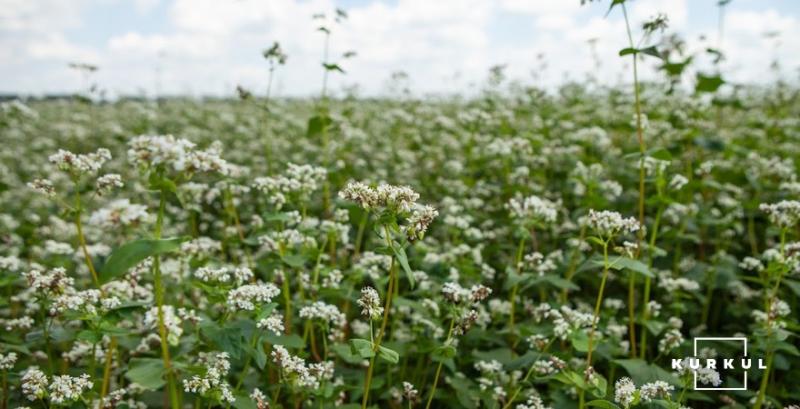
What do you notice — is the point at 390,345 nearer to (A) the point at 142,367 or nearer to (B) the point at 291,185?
(B) the point at 291,185

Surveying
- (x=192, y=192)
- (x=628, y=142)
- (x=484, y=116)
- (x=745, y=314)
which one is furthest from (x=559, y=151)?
(x=192, y=192)

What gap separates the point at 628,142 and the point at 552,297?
4.12 meters

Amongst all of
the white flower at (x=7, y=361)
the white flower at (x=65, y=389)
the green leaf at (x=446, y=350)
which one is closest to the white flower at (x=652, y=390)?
the green leaf at (x=446, y=350)

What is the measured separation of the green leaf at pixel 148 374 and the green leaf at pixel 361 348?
893 millimetres

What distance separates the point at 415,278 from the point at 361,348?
5.12ft

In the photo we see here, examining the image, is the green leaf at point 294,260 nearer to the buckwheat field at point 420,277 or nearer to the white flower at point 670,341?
the buckwheat field at point 420,277

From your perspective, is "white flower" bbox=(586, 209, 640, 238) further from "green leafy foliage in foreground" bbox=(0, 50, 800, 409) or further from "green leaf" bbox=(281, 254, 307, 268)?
"green leaf" bbox=(281, 254, 307, 268)

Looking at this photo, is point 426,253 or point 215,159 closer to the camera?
point 215,159

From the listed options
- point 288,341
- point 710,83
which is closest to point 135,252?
point 288,341

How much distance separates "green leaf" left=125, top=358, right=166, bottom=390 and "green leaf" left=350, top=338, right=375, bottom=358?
35.2 inches

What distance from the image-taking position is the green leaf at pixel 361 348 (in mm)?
2770

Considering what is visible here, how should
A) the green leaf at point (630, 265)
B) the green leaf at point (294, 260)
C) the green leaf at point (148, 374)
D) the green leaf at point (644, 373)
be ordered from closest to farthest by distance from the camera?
the green leaf at point (148, 374) → the green leaf at point (630, 265) → the green leaf at point (644, 373) → the green leaf at point (294, 260)

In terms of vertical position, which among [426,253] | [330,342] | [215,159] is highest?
[215,159]

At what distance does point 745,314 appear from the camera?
532cm
